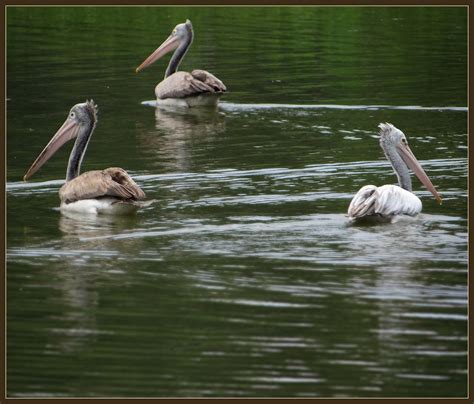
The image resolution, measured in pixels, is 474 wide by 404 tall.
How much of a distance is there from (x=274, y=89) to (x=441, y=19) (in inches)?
370

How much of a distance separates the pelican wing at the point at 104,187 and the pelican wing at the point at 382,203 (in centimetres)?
190

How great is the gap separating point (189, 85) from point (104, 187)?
22.8ft

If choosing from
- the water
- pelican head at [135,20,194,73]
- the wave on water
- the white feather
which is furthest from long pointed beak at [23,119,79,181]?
pelican head at [135,20,194,73]

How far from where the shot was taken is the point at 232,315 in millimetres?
8477

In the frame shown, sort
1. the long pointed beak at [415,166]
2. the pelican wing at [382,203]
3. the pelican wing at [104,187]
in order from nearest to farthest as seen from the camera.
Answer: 1. the pelican wing at [382,203]
2. the pelican wing at [104,187]
3. the long pointed beak at [415,166]

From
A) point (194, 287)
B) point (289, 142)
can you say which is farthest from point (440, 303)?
point (289, 142)

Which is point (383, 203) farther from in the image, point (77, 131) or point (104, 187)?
point (77, 131)

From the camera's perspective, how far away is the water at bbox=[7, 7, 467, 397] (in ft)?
25.0

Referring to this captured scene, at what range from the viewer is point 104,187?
456 inches

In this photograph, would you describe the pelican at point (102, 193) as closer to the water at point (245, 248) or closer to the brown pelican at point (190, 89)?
the water at point (245, 248)

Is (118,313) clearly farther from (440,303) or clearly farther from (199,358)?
(440,303)

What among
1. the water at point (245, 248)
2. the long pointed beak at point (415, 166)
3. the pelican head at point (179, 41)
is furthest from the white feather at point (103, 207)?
the pelican head at point (179, 41)

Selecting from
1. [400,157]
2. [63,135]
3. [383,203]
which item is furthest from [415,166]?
[63,135]

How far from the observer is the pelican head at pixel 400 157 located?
1200 cm
